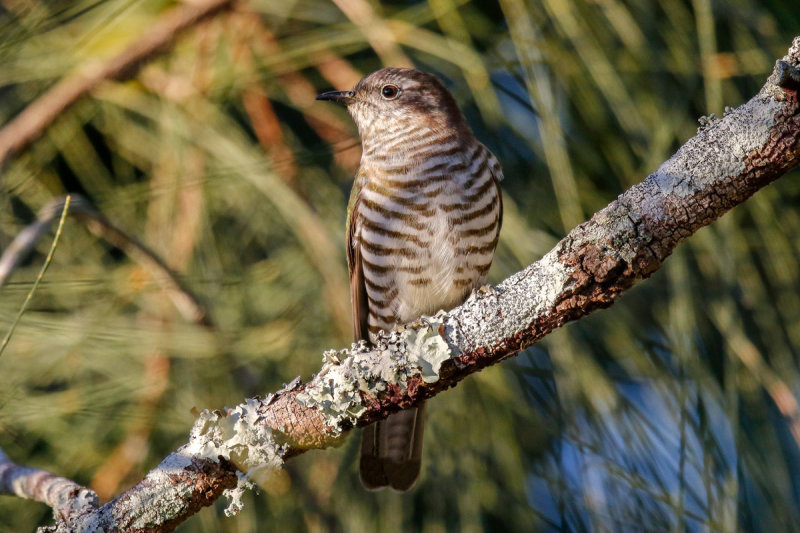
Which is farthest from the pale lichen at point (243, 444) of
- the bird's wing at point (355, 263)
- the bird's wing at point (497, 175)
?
the bird's wing at point (497, 175)

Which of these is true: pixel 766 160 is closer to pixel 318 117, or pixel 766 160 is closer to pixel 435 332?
pixel 435 332

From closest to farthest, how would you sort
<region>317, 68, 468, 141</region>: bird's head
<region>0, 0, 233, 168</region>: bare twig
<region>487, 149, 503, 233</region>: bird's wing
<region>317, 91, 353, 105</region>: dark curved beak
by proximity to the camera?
→ <region>0, 0, 233, 168</region>: bare twig < <region>487, 149, 503, 233</region>: bird's wing < <region>317, 91, 353, 105</region>: dark curved beak < <region>317, 68, 468, 141</region>: bird's head

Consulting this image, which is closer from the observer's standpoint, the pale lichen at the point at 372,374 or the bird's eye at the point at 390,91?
the pale lichen at the point at 372,374

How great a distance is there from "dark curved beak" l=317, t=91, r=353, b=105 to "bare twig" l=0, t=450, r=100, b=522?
142 centimetres

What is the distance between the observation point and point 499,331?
1.58 metres

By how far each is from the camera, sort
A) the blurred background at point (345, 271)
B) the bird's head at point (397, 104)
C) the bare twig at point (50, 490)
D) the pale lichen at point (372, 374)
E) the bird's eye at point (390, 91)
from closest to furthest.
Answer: the pale lichen at point (372, 374), the bare twig at point (50, 490), the blurred background at point (345, 271), the bird's head at point (397, 104), the bird's eye at point (390, 91)

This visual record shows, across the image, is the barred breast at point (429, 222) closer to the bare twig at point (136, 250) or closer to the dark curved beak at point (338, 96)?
the dark curved beak at point (338, 96)

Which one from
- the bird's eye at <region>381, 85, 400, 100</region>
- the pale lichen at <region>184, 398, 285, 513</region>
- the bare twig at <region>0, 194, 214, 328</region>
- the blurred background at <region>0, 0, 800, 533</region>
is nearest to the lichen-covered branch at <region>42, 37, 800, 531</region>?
the pale lichen at <region>184, 398, 285, 513</region>

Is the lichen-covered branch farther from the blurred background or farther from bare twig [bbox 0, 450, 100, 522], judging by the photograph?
the blurred background

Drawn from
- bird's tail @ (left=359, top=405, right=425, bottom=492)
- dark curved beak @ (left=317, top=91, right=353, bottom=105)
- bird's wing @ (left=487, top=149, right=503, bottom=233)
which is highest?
dark curved beak @ (left=317, top=91, right=353, bottom=105)

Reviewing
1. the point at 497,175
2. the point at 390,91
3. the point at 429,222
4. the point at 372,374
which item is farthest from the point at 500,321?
the point at 390,91

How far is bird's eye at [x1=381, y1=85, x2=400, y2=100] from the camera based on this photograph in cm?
308

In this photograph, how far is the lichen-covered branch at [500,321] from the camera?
1332 millimetres

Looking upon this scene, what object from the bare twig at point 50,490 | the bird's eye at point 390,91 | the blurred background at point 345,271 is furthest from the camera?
the bird's eye at point 390,91
